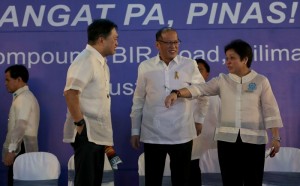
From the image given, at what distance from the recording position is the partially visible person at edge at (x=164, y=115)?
122 inches

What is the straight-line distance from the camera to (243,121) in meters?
3.00

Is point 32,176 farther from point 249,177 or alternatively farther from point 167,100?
point 249,177

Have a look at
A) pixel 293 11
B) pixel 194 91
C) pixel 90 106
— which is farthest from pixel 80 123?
pixel 293 11

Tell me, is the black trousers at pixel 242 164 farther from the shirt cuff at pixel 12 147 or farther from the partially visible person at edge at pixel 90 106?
the shirt cuff at pixel 12 147

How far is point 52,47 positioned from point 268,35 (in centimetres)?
209

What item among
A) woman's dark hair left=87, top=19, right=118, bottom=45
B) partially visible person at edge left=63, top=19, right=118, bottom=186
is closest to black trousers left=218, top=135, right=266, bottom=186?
partially visible person at edge left=63, top=19, right=118, bottom=186

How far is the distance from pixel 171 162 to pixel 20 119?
4.90ft

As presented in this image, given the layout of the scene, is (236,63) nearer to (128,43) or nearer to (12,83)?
(128,43)

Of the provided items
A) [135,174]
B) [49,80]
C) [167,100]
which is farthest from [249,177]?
[49,80]

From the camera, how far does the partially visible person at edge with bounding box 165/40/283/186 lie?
295 centimetres

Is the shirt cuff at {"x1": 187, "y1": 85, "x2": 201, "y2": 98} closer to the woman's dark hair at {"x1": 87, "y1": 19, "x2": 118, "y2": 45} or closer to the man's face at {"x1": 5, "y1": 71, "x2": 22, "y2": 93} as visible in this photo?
the woman's dark hair at {"x1": 87, "y1": 19, "x2": 118, "y2": 45}

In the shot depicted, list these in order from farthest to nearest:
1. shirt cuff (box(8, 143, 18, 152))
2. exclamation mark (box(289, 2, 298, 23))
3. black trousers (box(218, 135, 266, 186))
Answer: exclamation mark (box(289, 2, 298, 23)) < shirt cuff (box(8, 143, 18, 152)) < black trousers (box(218, 135, 266, 186))

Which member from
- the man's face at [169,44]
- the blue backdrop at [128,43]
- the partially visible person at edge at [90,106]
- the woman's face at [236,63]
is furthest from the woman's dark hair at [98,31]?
the blue backdrop at [128,43]

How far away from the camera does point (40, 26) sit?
4.34m
